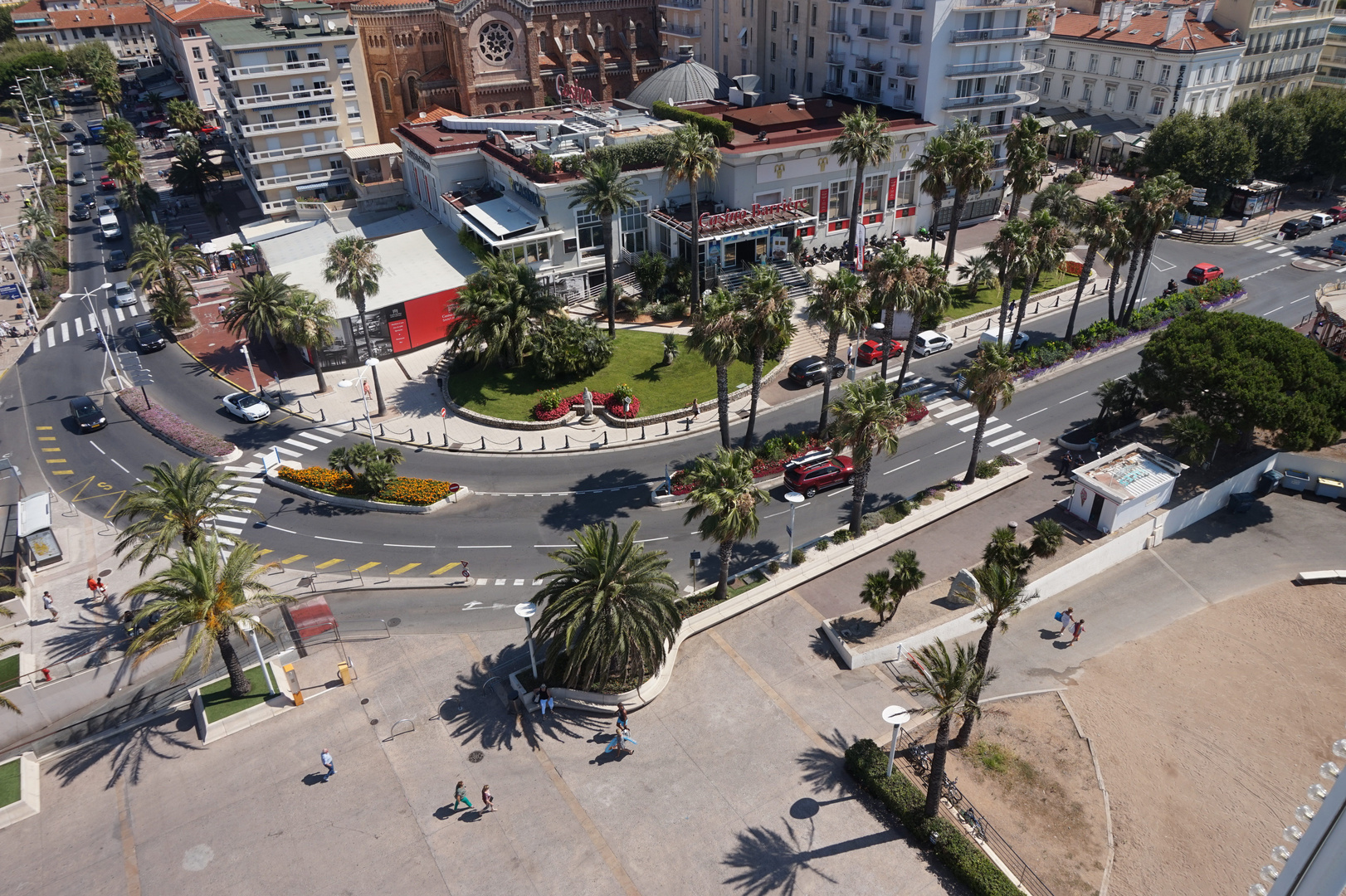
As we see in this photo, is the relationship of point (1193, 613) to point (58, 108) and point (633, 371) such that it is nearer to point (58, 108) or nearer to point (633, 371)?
point (633, 371)

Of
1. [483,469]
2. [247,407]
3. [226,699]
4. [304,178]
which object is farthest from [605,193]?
[304,178]

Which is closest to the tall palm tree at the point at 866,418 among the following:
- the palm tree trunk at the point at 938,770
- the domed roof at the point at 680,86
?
the palm tree trunk at the point at 938,770

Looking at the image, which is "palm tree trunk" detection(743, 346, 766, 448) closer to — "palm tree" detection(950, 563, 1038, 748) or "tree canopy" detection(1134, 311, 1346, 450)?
"palm tree" detection(950, 563, 1038, 748)

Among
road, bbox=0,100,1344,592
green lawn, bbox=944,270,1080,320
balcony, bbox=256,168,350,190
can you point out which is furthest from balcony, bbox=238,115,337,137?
green lawn, bbox=944,270,1080,320

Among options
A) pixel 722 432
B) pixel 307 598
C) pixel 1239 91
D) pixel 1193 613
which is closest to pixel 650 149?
pixel 722 432

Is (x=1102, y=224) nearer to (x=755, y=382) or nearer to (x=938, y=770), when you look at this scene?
(x=755, y=382)

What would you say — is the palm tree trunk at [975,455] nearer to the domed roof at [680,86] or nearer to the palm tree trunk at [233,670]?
the palm tree trunk at [233,670]
